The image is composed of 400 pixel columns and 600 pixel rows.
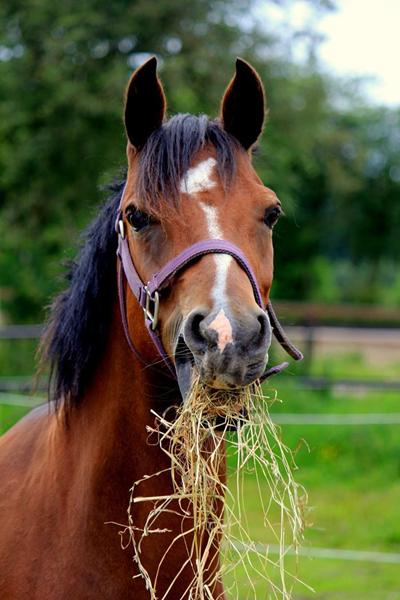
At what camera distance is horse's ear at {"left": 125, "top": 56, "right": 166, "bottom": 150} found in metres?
2.37

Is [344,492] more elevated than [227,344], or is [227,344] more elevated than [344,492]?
[227,344]

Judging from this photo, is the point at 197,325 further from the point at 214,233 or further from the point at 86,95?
the point at 86,95

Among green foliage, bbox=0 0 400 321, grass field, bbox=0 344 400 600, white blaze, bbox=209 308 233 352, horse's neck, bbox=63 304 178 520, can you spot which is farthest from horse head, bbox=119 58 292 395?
green foliage, bbox=0 0 400 321

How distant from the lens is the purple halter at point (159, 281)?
208 centimetres

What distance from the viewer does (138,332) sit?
7.64 ft

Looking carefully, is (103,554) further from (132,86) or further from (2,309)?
(2,309)

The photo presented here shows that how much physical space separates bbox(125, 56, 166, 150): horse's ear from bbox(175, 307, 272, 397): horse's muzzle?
2.35 feet

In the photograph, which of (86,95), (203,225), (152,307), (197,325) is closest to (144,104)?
(203,225)

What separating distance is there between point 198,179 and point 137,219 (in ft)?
0.67

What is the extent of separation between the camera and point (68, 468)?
96.0 inches

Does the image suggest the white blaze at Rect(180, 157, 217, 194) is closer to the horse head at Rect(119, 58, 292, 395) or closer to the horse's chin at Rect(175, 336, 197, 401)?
the horse head at Rect(119, 58, 292, 395)

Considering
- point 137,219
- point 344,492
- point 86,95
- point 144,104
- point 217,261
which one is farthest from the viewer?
point 86,95

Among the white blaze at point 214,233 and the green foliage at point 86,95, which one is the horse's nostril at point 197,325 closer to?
the white blaze at point 214,233

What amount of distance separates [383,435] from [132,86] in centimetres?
703
